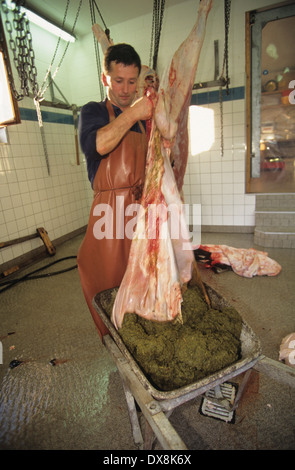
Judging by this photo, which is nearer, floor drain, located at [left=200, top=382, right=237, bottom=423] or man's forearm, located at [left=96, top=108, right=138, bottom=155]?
man's forearm, located at [left=96, top=108, right=138, bottom=155]

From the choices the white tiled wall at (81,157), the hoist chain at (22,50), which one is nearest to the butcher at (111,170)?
the hoist chain at (22,50)

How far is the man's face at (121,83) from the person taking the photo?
60.9 inches

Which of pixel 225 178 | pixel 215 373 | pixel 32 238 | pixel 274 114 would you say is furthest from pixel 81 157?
pixel 215 373

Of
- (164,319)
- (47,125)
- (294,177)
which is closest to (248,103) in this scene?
(294,177)

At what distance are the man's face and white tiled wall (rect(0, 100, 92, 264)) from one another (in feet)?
9.02

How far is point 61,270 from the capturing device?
3.87 meters

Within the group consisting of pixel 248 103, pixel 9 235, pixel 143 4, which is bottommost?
pixel 9 235

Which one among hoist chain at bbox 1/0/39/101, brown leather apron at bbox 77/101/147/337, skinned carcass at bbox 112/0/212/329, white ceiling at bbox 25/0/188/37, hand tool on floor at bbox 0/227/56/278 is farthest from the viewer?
white ceiling at bbox 25/0/188/37

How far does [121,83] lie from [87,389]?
6.61 feet

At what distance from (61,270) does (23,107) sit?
2.57 meters

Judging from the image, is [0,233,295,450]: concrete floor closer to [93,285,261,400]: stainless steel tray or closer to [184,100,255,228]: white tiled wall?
[93,285,261,400]: stainless steel tray

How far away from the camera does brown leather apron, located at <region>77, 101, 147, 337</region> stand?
5.57 ft

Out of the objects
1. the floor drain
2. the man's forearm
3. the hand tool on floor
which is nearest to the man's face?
the man's forearm

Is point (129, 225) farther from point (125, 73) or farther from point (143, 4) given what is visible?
point (143, 4)
